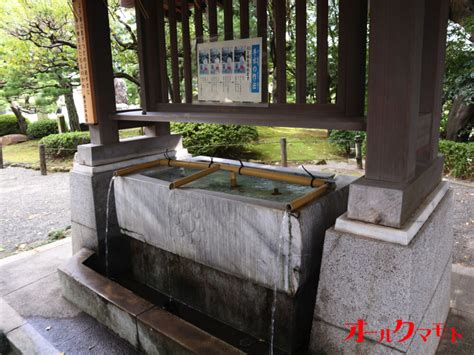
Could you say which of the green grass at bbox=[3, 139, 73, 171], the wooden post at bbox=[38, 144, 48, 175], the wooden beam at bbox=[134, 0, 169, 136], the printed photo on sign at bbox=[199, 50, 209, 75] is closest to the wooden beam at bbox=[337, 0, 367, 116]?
the printed photo on sign at bbox=[199, 50, 209, 75]

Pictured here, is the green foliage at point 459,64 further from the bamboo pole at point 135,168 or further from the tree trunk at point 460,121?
the bamboo pole at point 135,168

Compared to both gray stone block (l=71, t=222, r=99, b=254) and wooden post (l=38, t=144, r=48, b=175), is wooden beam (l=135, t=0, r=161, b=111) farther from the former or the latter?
wooden post (l=38, t=144, r=48, b=175)

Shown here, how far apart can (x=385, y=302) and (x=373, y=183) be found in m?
0.78

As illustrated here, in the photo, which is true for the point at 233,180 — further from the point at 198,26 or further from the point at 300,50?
the point at 198,26

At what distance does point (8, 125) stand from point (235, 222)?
2200 centimetres

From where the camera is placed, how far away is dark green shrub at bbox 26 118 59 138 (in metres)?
19.3

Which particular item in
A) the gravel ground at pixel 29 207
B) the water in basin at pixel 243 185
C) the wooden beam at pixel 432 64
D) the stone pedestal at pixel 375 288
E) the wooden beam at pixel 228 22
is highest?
the wooden beam at pixel 228 22

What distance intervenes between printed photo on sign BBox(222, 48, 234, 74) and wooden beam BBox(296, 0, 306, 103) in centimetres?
77

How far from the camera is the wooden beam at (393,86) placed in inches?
91.1

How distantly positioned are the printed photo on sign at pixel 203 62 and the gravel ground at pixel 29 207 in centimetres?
452

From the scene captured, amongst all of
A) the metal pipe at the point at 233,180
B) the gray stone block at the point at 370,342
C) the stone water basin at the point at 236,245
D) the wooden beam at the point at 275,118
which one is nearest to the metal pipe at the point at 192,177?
the stone water basin at the point at 236,245

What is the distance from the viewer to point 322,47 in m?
3.15

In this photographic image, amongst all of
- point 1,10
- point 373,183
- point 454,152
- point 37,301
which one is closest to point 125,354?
point 37,301

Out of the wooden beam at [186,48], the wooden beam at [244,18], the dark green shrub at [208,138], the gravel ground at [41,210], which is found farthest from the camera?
the dark green shrub at [208,138]
